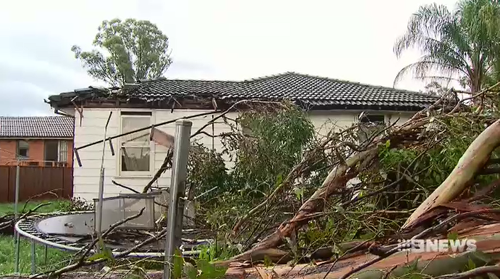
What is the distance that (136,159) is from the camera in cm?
1198

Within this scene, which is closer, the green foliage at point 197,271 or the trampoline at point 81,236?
the green foliage at point 197,271

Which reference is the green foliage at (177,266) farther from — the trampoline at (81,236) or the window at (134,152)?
the window at (134,152)

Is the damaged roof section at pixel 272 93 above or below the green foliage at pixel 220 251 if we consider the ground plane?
above

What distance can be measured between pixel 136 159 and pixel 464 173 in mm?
10847

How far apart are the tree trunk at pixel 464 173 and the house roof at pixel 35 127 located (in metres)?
27.0

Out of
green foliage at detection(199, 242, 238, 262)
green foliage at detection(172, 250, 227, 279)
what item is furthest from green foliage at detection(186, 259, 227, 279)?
green foliage at detection(199, 242, 238, 262)

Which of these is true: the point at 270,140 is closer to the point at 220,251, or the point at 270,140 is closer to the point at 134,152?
the point at 220,251

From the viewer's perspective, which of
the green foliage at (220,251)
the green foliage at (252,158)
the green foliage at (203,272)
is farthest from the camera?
the green foliage at (252,158)

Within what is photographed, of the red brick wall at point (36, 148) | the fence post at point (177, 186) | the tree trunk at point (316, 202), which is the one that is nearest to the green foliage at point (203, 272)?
the fence post at point (177, 186)

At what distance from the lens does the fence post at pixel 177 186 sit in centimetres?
166

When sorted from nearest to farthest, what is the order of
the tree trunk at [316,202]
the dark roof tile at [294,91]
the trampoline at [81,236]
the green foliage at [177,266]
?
the green foliage at [177,266]
the tree trunk at [316,202]
the trampoline at [81,236]
the dark roof tile at [294,91]

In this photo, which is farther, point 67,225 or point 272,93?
point 272,93

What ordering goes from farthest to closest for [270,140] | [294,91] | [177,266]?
[294,91]
[270,140]
[177,266]

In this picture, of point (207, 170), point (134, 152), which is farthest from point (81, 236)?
point (134, 152)
